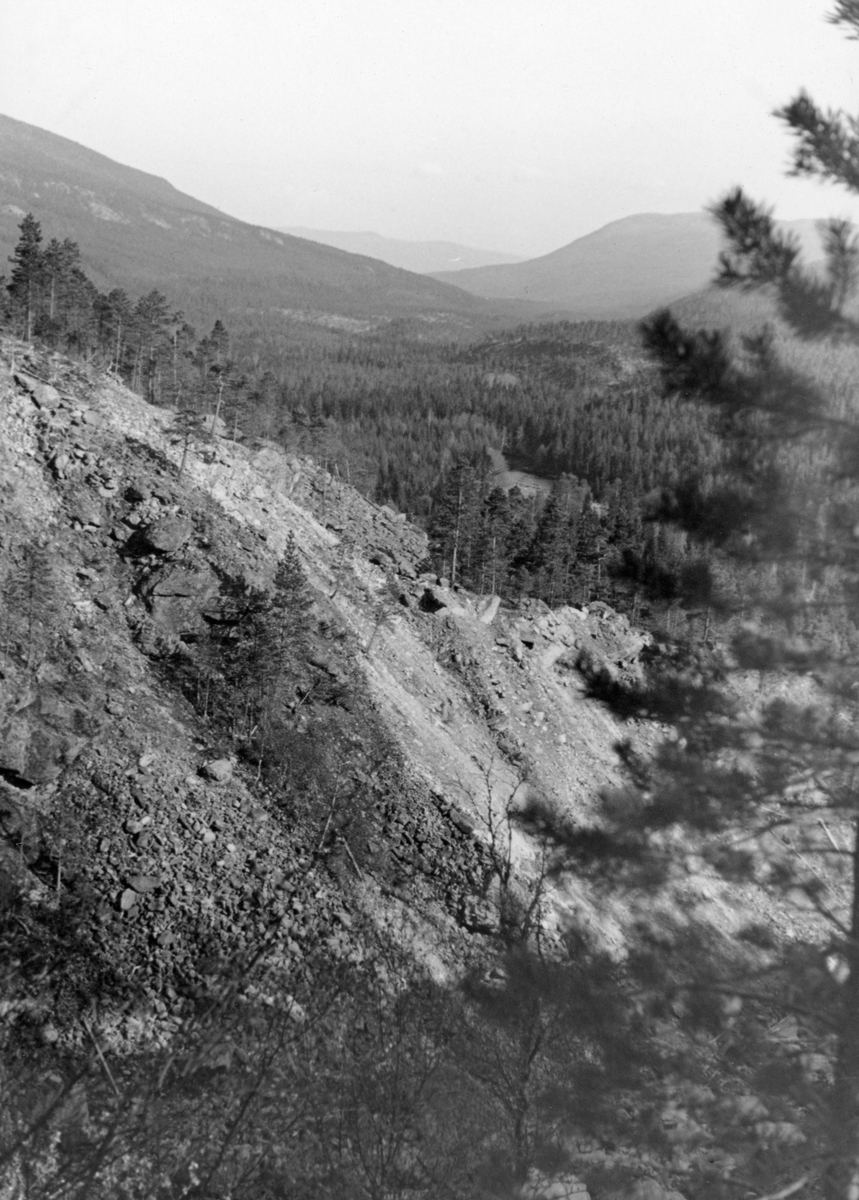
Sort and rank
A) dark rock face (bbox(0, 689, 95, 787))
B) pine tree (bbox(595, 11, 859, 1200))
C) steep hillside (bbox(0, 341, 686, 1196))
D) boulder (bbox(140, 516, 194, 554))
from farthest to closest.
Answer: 1. boulder (bbox(140, 516, 194, 554))
2. dark rock face (bbox(0, 689, 95, 787))
3. steep hillside (bbox(0, 341, 686, 1196))
4. pine tree (bbox(595, 11, 859, 1200))

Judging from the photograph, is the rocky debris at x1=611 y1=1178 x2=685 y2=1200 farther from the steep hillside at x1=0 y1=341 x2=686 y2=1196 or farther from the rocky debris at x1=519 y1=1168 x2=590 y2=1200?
the steep hillside at x1=0 y1=341 x2=686 y2=1196

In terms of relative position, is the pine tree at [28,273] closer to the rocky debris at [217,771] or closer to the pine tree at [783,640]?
the rocky debris at [217,771]

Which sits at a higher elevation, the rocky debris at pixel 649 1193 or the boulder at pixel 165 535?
the boulder at pixel 165 535

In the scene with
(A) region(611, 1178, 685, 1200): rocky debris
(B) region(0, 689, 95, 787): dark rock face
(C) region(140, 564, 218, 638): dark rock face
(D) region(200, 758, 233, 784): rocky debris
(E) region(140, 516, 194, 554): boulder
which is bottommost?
(D) region(200, 758, 233, 784): rocky debris

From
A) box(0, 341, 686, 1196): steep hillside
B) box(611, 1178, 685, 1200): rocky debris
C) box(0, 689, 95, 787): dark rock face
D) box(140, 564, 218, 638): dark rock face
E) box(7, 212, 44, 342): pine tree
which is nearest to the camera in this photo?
box(611, 1178, 685, 1200): rocky debris

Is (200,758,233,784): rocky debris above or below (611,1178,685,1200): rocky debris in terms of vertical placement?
below

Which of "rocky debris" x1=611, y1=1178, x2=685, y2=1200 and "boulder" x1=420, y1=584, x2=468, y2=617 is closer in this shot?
"rocky debris" x1=611, y1=1178, x2=685, y2=1200

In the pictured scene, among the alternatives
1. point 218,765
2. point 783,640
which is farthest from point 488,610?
point 783,640

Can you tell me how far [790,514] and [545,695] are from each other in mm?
20609

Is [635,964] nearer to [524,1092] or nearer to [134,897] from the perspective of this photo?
[524,1092]

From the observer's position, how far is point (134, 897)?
48.0 ft

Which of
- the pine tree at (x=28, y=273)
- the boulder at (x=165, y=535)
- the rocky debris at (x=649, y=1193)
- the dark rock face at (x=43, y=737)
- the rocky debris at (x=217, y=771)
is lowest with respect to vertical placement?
the rocky debris at (x=217, y=771)

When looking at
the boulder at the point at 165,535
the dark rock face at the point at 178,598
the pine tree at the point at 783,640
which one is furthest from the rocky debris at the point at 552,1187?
the boulder at the point at 165,535

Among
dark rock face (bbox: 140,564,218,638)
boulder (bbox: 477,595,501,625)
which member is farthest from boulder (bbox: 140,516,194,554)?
boulder (bbox: 477,595,501,625)
